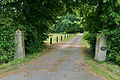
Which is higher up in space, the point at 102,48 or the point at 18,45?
the point at 18,45

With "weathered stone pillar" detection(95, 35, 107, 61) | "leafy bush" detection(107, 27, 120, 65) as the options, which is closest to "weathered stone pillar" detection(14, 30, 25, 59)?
"weathered stone pillar" detection(95, 35, 107, 61)

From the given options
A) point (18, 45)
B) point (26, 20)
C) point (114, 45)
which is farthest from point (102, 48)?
point (26, 20)

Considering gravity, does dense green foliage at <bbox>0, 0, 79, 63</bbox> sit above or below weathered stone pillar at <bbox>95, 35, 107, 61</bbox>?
above

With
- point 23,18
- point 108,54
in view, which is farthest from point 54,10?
point 108,54

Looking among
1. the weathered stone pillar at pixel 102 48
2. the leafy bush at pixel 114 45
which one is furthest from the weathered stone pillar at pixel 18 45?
the leafy bush at pixel 114 45

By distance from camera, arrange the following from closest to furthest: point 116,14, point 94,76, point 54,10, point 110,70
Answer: point 94,76 < point 110,70 < point 116,14 < point 54,10

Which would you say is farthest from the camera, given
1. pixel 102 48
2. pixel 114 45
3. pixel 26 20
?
pixel 26 20

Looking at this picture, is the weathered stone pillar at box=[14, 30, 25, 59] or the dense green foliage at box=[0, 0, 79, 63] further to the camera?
the weathered stone pillar at box=[14, 30, 25, 59]

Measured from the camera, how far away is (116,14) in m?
6.99

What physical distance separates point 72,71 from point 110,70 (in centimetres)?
164

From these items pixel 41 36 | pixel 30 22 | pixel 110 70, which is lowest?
pixel 110 70

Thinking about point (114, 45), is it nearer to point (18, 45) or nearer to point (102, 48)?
point (102, 48)

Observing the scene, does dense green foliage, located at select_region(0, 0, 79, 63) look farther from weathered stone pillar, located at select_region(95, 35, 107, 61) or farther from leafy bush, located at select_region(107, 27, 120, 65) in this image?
leafy bush, located at select_region(107, 27, 120, 65)

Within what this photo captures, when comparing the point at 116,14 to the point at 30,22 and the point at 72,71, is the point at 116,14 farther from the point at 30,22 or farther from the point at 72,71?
the point at 30,22
